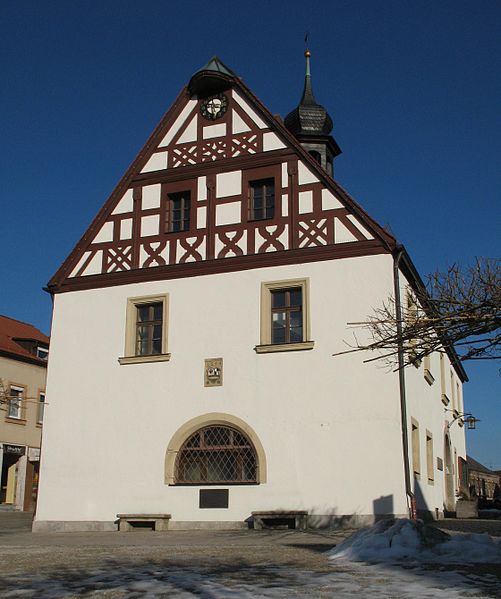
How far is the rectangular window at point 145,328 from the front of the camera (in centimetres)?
1933

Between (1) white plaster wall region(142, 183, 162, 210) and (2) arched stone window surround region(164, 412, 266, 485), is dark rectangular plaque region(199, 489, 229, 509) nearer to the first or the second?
(2) arched stone window surround region(164, 412, 266, 485)

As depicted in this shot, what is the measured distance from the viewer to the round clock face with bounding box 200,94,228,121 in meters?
20.5

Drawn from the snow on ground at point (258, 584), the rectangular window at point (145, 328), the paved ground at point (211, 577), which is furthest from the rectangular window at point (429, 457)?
the snow on ground at point (258, 584)

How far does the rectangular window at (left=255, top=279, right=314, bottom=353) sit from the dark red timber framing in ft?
2.10

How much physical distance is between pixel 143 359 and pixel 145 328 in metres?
0.98

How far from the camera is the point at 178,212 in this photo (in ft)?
66.6

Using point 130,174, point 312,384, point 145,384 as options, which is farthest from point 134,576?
point 130,174

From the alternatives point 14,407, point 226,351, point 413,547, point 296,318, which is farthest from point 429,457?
point 14,407

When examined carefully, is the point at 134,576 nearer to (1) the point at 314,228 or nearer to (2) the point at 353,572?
(2) the point at 353,572

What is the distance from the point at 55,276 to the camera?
69.1 ft

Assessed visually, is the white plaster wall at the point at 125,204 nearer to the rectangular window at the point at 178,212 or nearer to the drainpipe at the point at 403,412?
the rectangular window at the point at 178,212

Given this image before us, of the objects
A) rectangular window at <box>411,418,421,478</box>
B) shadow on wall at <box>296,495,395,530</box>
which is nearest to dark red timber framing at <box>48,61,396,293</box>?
rectangular window at <box>411,418,421,478</box>

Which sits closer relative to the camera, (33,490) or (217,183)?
(217,183)

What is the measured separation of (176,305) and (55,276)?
12.6ft
